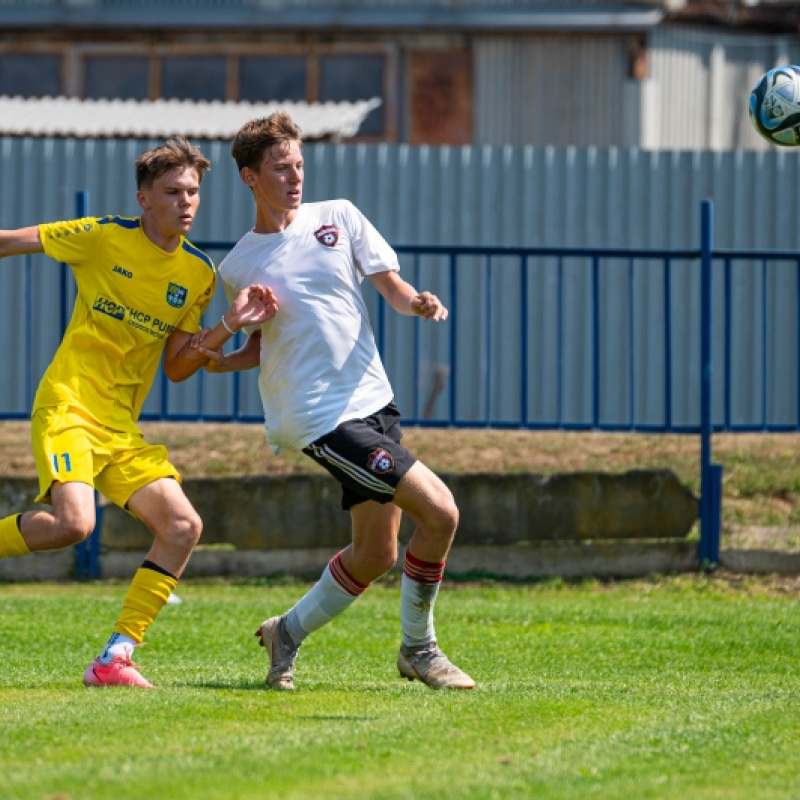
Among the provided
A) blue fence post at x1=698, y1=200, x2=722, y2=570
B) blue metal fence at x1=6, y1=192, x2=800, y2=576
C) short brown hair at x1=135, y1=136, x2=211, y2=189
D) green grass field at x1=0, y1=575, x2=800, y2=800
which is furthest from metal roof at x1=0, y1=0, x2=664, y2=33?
short brown hair at x1=135, y1=136, x2=211, y2=189

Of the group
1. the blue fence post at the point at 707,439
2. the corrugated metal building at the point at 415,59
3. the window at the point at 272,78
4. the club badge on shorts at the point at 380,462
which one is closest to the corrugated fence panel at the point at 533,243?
the blue fence post at the point at 707,439

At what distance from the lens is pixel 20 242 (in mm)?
6051

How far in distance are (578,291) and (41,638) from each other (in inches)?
233

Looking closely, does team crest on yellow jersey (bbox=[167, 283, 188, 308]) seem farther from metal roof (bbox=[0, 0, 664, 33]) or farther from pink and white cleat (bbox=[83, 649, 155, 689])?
metal roof (bbox=[0, 0, 664, 33])

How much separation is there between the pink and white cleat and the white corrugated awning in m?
9.20

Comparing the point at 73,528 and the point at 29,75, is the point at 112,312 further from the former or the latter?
the point at 29,75

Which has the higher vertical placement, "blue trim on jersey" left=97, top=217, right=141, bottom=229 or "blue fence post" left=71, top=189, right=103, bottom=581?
"blue trim on jersey" left=97, top=217, right=141, bottom=229

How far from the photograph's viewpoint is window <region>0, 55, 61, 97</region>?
19.0 m

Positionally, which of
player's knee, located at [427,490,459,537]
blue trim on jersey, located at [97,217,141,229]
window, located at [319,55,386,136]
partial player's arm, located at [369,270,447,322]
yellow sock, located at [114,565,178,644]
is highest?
window, located at [319,55,386,136]

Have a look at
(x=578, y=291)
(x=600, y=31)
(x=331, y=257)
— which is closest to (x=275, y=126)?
(x=331, y=257)

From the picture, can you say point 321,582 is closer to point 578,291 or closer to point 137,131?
point 578,291

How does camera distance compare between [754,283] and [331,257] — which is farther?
[754,283]

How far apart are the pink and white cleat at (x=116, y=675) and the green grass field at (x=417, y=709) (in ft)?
0.32

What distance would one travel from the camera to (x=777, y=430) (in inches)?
405
